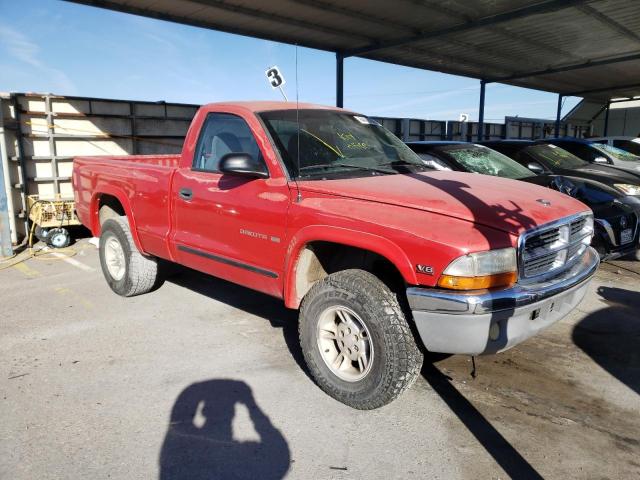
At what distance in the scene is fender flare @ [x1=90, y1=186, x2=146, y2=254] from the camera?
5000 millimetres

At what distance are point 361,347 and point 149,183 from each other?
272 cm

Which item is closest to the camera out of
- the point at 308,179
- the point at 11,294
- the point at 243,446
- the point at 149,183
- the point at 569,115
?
the point at 243,446

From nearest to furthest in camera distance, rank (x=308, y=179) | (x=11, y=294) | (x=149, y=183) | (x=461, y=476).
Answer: (x=461, y=476)
(x=308, y=179)
(x=149, y=183)
(x=11, y=294)

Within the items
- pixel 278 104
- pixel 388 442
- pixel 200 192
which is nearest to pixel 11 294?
pixel 200 192

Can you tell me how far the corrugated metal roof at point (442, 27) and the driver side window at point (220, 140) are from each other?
5.97 meters

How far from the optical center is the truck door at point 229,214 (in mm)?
3525

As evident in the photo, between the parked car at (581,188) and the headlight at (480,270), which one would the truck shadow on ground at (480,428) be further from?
the parked car at (581,188)

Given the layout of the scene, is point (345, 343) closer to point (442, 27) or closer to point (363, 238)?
point (363, 238)

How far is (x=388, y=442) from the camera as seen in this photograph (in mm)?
2842

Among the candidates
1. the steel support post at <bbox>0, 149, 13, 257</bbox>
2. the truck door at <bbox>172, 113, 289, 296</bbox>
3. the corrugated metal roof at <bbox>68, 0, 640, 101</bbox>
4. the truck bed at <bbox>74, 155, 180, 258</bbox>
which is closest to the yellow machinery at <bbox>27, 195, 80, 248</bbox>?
the steel support post at <bbox>0, 149, 13, 257</bbox>

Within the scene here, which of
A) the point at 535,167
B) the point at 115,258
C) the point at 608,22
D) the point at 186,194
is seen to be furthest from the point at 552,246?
the point at 608,22

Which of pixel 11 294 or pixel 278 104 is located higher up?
pixel 278 104

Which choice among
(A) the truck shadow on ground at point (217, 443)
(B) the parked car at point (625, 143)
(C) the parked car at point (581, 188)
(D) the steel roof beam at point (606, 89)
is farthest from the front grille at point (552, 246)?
(D) the steel roof beam at point (606, 89)

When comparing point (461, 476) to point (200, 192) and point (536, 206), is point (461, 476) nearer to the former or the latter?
point (536, 206)
